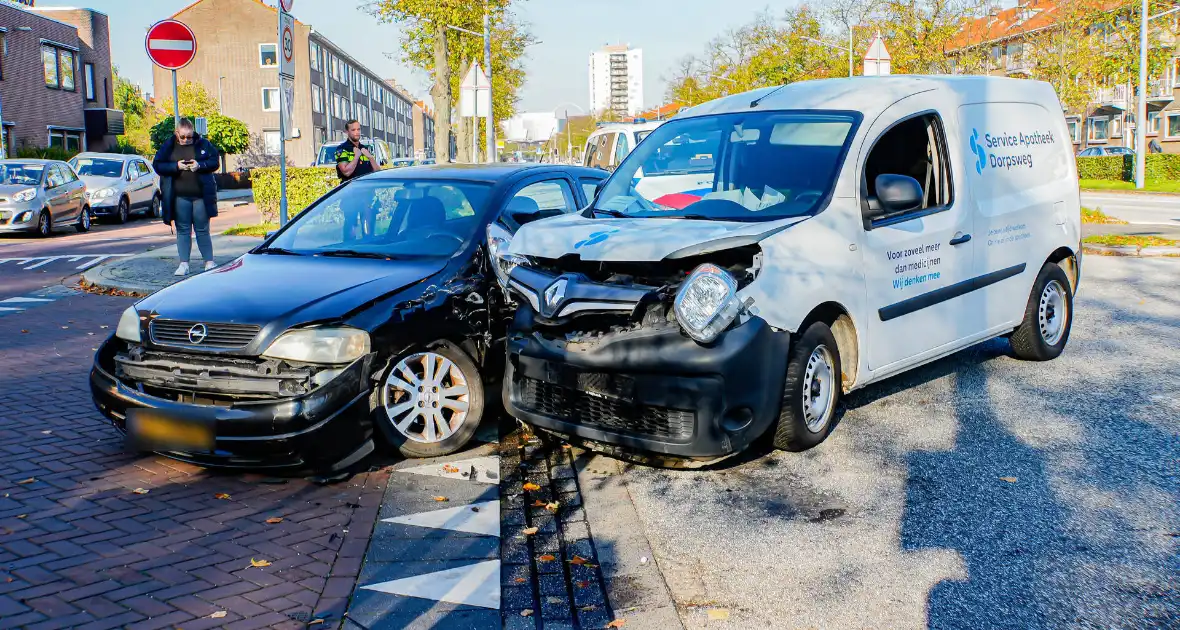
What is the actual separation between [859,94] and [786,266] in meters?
1.53

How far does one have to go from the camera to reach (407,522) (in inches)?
180

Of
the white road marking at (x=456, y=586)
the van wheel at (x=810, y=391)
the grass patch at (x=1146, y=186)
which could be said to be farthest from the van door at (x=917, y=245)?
the grass patch at (x=1146, y=186)

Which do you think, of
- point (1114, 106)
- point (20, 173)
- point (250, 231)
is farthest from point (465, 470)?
point (1114, 106)

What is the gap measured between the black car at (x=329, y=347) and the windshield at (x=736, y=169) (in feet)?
2.80

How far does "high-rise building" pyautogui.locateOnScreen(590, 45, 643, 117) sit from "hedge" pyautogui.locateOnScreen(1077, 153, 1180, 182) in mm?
48693

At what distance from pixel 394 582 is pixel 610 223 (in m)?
2.32

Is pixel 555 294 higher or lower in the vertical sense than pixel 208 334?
higher

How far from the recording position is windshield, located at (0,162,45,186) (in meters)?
Result: 20.5

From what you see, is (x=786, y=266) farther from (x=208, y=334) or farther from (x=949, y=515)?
A: (x=208, y=334)

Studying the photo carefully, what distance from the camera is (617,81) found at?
623ft

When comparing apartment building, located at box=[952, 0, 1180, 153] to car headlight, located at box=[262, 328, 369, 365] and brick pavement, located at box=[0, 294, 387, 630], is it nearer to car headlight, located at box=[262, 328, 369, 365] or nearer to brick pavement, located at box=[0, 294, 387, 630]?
car headlight, located at box=[262, 328, 369, 365]

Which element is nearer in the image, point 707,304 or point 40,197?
point 707,304

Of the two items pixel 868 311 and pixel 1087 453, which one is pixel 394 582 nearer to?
pixel 868 311

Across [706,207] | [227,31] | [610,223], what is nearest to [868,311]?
[706,207]
